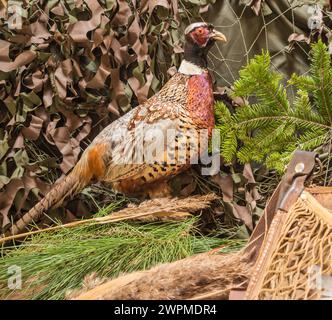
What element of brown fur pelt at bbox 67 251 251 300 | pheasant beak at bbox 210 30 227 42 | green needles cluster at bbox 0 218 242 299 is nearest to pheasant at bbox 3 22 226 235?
pheasant beak at bbox 210 30 227 42

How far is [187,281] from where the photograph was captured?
106 cm

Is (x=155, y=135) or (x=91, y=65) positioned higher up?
(x=91, y=65)

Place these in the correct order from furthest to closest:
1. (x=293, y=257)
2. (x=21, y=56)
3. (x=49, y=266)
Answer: (x=21, y=56), (x=49, y=266), (x=293, y=257)

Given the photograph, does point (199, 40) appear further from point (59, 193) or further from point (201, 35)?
point (59, 193)

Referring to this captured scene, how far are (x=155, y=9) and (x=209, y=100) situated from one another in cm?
28

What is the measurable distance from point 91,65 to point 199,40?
11.5 inches

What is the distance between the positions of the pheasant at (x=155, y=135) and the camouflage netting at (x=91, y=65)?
0.04m

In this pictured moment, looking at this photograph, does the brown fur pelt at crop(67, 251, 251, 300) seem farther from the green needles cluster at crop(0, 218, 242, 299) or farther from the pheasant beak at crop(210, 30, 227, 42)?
the pheasant beak at crop(210, 30, 227, 42)

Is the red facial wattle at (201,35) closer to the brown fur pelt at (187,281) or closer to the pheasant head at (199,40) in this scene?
the pheasant head at (199,40)

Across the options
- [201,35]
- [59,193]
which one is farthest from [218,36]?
[59,193]

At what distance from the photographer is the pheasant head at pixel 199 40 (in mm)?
1479
